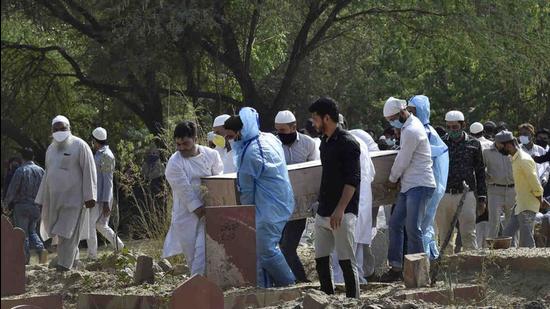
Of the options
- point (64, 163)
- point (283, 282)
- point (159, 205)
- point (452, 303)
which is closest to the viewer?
point (452, 303)

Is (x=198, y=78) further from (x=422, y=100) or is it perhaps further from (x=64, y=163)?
(x=422, y=100)

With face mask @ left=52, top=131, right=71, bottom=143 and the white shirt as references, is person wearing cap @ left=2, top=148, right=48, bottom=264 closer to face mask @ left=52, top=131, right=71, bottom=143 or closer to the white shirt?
face mask @ left=52, top=131, right=71, bottom=143

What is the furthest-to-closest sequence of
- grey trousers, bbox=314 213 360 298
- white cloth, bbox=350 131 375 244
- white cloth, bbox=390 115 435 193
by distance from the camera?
white cloth, bbox=390 115 435 193
white cloth, bbox=350 131 375 244
grey trousers, bbox=314 213 360 298

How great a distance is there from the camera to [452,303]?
961 centimetres

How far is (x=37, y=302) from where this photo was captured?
9.28 m

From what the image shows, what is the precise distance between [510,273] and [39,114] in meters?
14.4

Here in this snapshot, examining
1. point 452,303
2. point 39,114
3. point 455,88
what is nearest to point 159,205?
point 452,303

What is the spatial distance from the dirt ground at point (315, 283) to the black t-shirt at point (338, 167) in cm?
71

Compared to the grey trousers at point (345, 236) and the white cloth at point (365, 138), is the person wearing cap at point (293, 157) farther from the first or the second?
the grey trousers at point (345, 236)

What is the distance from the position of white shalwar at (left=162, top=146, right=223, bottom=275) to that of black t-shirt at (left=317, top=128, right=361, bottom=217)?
6.89ft

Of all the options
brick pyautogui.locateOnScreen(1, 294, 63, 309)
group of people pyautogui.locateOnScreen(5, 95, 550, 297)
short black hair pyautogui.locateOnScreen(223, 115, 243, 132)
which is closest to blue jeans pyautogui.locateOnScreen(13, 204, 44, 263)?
group of people pyautogui.locateOnScreen(5, 95, 550, 297)

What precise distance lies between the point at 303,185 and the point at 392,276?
4.37ft

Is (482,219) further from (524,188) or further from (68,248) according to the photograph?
(68,248)

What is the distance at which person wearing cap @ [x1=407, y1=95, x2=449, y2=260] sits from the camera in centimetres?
1275
